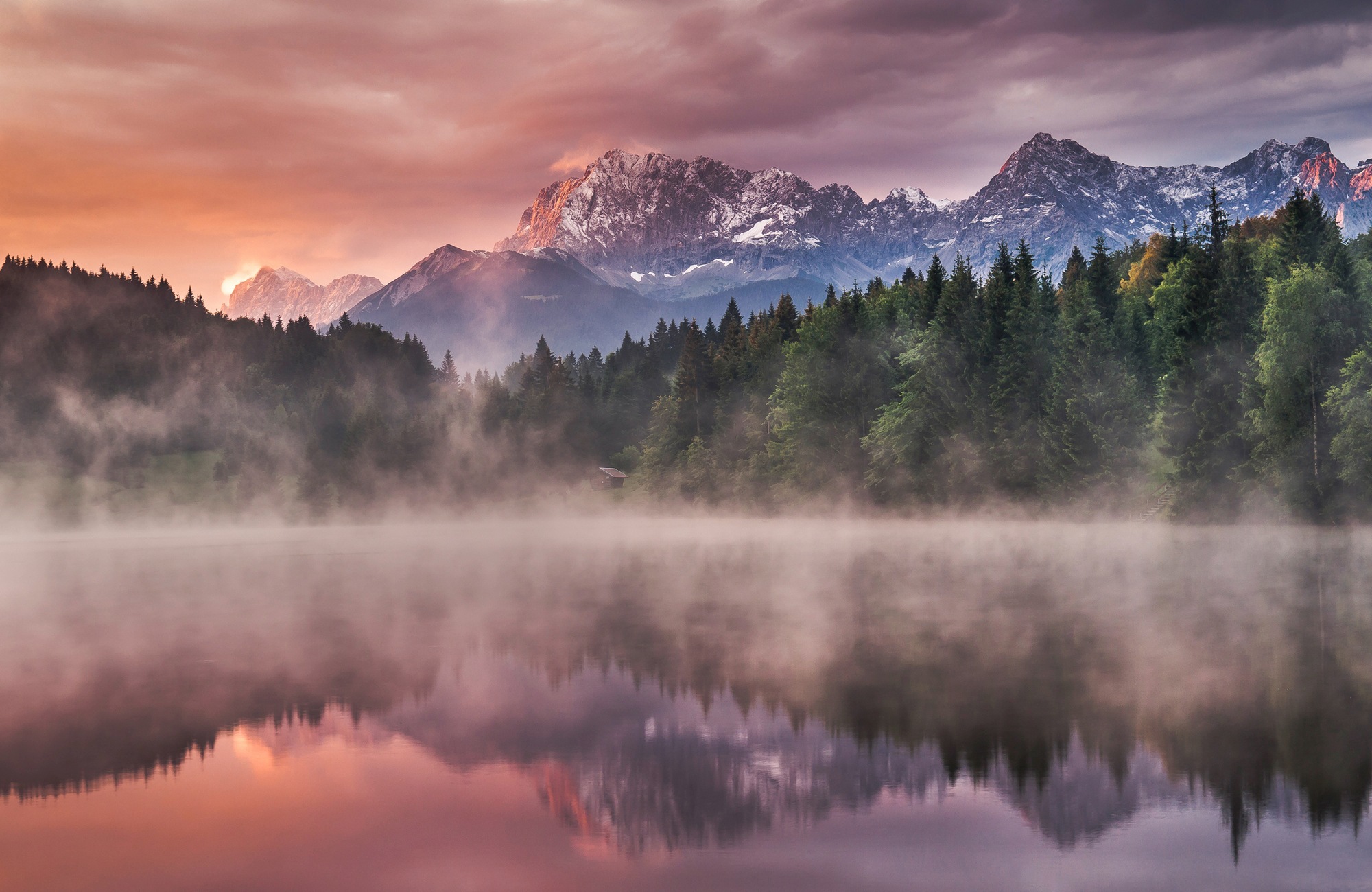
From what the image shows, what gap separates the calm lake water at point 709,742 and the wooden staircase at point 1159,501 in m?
40.4

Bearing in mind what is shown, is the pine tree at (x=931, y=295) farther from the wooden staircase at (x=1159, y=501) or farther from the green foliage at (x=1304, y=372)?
the green foliage at (x=1304, y=372)

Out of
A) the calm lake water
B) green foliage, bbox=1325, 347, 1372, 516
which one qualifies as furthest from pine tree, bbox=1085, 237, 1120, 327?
the calm lake water

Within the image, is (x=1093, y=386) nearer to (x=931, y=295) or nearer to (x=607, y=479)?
(x=931, y=295)

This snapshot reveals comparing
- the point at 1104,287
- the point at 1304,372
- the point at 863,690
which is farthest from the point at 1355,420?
→ the point at 863,690

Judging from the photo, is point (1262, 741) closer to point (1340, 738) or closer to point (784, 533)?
point (1340, 738)

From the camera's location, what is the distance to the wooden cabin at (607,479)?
613ft

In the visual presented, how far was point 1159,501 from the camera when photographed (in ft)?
298

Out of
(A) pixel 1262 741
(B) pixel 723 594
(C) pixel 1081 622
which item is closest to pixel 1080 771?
(A) pixel 1262 741

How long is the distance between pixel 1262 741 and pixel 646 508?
461ft

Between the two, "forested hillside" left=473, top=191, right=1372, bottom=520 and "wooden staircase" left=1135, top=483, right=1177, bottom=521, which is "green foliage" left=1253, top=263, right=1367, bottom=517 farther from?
"wooden staircase" left=1135, top=483, right=1177, bottom=521

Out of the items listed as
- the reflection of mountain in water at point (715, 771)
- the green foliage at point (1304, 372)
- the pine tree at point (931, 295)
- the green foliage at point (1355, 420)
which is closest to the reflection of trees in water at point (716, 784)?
the reflection of mountain in water at point (715, 771)

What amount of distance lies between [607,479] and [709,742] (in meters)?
168

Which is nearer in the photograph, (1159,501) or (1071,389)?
(1159,501)

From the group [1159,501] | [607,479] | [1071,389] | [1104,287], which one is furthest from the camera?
[607,479]
